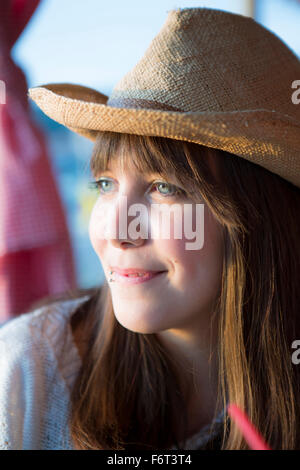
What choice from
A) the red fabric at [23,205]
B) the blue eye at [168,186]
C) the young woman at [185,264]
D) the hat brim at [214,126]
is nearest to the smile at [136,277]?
the young woman at [185,264]

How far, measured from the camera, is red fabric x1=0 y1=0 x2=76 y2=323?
1.63m

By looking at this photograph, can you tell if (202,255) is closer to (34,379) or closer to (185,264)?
(185,264)

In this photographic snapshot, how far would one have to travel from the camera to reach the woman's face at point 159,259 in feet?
2.97

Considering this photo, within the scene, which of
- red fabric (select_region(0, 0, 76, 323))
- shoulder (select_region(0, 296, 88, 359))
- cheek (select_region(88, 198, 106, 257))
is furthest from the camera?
red fabric (select_region(0, 0, 76, 323))

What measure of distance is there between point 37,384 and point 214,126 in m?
0.69

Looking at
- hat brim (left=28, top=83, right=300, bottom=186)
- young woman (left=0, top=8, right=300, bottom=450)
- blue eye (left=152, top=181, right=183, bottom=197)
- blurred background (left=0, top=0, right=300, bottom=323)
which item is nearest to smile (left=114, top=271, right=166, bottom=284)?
young woman (left=0, top=8, right=300, bottom=450)

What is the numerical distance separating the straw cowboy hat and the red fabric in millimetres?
687

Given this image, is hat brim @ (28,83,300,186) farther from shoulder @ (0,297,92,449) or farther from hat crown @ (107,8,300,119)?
shoulder @ (0,297,92,449)

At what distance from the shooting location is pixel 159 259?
90cm

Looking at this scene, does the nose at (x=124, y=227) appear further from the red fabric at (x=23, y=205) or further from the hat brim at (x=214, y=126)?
the red fabric at (x=23, y=205)

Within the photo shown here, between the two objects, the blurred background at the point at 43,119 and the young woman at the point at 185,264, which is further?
the blurred background at the point at 43,119

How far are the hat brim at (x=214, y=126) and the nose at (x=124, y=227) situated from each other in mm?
138

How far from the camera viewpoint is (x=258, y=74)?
0.93 metres
